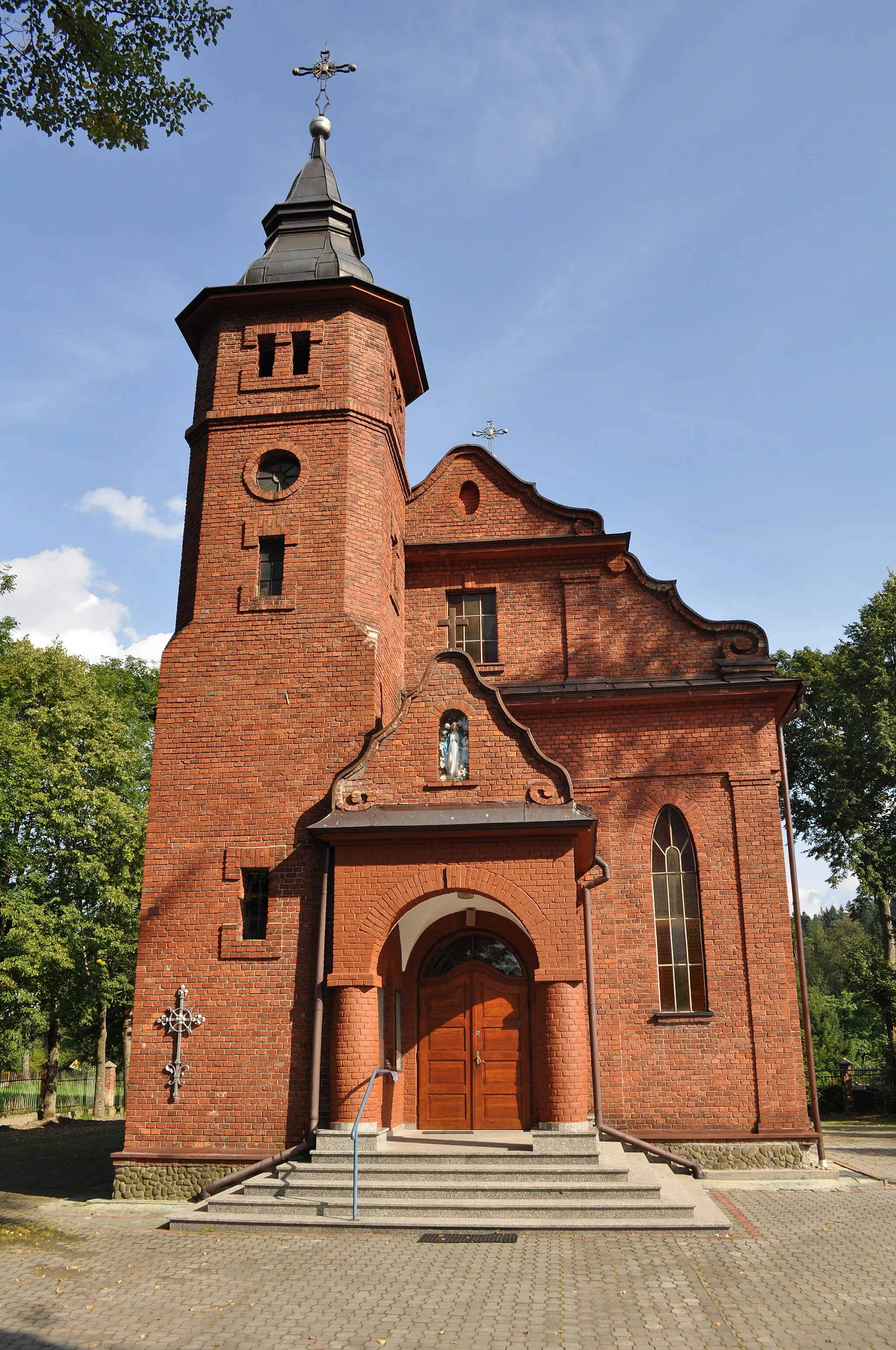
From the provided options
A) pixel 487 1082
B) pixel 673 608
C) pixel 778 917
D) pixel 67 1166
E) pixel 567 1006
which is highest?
pixel 673 608

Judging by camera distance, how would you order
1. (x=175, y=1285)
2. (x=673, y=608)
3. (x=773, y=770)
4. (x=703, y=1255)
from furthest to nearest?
1. (x=673, y=608)
2. (x=773, y=770)
3. (x=703, y=1255)
4. (x=175, y=1285)

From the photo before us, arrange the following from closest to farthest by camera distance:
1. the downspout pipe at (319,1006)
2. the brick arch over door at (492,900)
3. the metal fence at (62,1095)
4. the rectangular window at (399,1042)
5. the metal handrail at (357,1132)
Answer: the metal handrail at (357,1132) → the brick arch over door at (492,900) → the downspout pipe at (319,1006) → the rectangular window at (399,1042) → the metal fence at (62,1095)

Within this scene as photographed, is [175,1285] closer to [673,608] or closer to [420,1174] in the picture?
[420,1174]

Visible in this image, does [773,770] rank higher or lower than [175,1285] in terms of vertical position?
higher

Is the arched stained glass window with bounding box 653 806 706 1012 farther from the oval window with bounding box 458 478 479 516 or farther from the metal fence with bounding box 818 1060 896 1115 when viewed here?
the metal fence with bounding box 818 1060 896 1115

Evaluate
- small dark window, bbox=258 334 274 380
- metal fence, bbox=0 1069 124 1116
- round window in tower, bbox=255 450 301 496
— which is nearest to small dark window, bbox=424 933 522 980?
round window in tower, bbox=255 450 301 496

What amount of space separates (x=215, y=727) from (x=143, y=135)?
762cm

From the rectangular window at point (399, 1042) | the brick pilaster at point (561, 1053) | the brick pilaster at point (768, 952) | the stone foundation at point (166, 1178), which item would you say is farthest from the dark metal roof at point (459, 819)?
the stone foundation at point (166, 1178)

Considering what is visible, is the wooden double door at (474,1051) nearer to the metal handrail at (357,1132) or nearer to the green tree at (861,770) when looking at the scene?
the metal handrail at (357,1132)

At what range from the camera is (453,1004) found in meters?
13.9

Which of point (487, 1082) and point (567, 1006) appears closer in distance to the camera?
point (567, 1006)

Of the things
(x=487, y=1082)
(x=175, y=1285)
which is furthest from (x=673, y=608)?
(x=175, y=1285)

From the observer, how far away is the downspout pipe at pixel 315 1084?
11672 millimetres

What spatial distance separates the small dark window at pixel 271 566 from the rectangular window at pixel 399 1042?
19.8 feet
